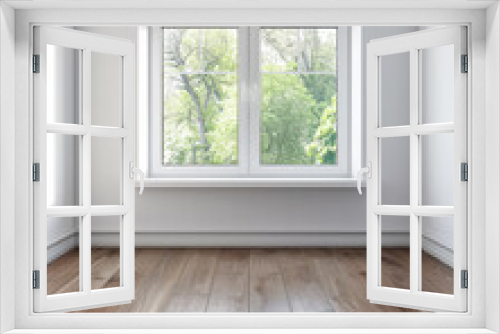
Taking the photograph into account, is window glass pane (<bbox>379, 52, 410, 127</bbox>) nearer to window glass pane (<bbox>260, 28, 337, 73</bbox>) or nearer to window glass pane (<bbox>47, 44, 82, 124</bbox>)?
window glass pane (<bbox>260, 28, 337, 73</bbox>)

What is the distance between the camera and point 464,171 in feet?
6.23

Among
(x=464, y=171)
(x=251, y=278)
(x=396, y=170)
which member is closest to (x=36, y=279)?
(x=251, y=278)

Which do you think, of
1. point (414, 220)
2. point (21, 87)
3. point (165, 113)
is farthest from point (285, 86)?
point (21, 87)

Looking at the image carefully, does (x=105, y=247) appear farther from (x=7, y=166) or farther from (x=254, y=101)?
(x=7, y=166)

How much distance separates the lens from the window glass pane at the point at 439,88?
351cm

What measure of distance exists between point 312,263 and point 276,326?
1.98 meters

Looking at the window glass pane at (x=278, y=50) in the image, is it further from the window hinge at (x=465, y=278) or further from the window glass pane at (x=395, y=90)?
the window hinge at (x=465, y=278)

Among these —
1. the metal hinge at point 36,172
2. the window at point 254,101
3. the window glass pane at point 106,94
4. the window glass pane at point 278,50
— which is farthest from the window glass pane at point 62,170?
the window glass pane at point 278,50

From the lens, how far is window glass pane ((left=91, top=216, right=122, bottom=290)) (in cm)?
355

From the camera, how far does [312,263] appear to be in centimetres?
376

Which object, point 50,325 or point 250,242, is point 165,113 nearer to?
point 250,242

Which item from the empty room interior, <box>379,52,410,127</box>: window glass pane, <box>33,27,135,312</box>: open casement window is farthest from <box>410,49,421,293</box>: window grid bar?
<box>379,52,410,127</box>: window glass pane

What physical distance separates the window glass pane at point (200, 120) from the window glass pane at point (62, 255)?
120cm

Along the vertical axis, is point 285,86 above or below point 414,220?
above
